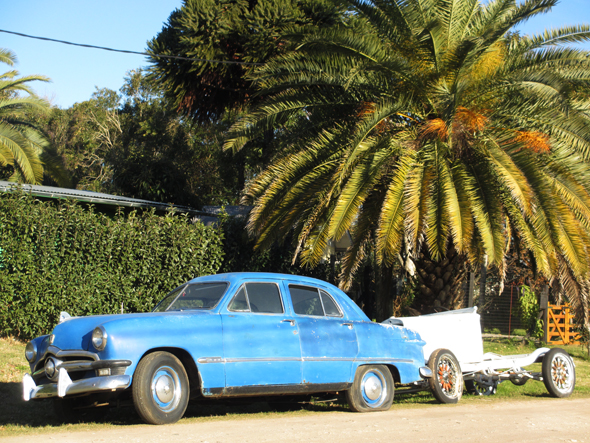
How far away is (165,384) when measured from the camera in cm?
623

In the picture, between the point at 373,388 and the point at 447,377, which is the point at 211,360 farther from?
the point at 447,377

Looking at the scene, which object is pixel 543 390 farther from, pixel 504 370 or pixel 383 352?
pixel 383 352

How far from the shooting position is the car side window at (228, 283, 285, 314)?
23.1 feet

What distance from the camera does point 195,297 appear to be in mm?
7297

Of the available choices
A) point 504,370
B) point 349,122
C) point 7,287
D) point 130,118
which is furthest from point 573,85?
point 130,118

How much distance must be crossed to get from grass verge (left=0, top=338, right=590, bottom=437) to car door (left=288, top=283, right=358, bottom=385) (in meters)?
0.80

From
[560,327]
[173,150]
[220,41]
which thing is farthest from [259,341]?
[173,150]

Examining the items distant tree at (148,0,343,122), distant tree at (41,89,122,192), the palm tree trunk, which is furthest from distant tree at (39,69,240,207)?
the palm tree trunk

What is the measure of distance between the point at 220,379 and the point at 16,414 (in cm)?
273

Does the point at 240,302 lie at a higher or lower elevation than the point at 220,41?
lower

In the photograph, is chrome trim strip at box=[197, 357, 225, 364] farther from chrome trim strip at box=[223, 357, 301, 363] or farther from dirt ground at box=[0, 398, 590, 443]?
dirt ground at box=[0, 398, 590, 443]

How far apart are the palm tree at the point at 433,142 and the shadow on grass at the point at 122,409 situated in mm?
3157

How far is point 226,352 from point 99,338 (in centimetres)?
138

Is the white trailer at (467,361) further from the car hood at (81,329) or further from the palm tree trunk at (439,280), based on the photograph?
the car hood at (81,329)
